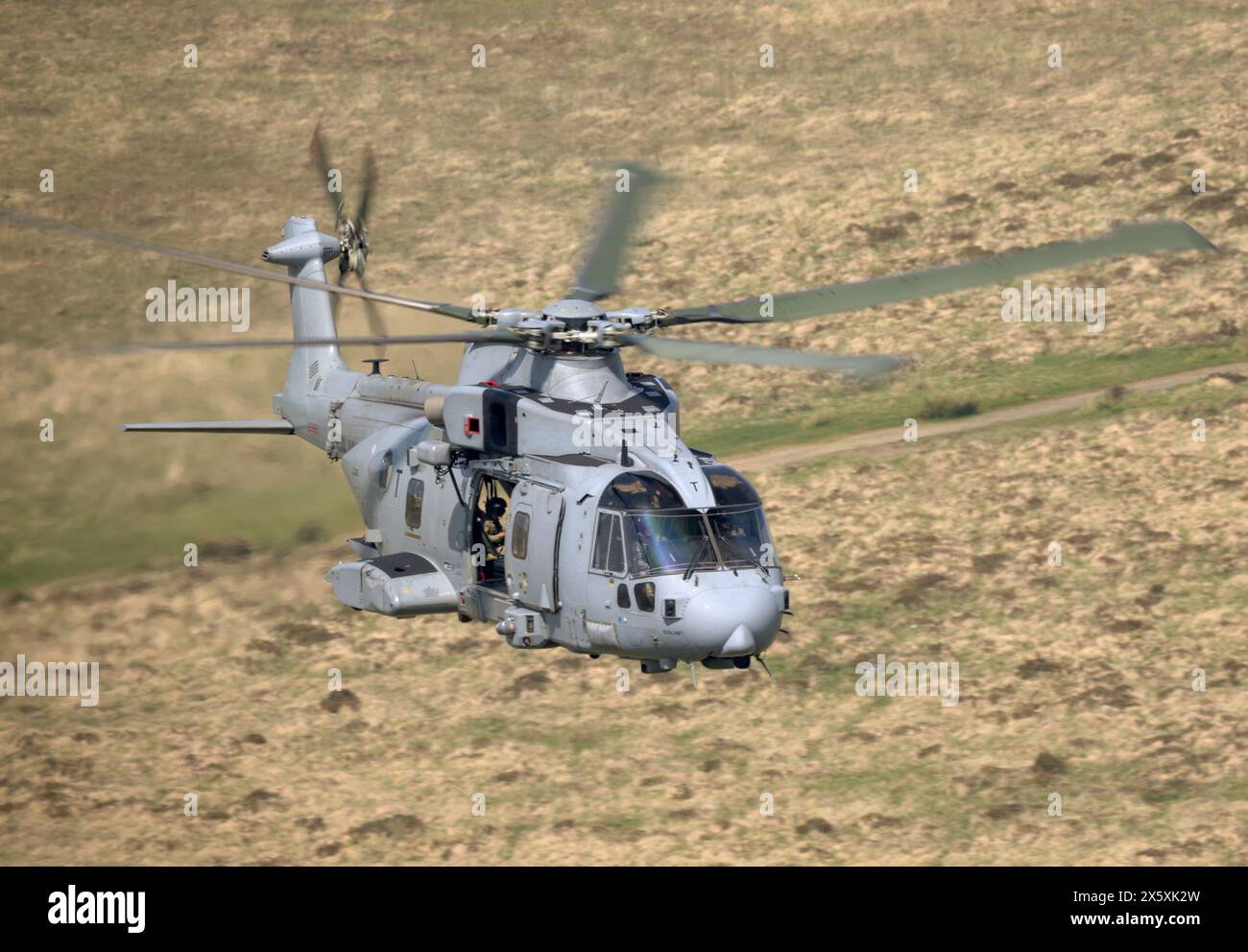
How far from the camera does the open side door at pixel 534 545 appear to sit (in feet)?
87.4

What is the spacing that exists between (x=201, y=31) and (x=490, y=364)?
5376cm

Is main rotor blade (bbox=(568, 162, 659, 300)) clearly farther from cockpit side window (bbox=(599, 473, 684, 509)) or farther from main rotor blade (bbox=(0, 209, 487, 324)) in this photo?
cockpit side window (bbox=(599, 473, 684, 509))

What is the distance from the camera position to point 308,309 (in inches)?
1405

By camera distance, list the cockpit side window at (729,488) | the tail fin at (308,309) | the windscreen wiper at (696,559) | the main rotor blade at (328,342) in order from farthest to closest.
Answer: the tail fin at (308,309), the cockpit side window at (729,488), the windscreen wiper at (696,559), the main rotor blade at (328,342)

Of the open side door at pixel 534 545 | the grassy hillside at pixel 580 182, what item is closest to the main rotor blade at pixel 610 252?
the open side door at pixel 534 545

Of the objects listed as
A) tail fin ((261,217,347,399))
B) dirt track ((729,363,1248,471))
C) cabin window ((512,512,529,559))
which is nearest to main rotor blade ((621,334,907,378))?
cabin window ((512,512,529,559))

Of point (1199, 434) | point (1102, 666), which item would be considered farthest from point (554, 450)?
point (1199, 434)

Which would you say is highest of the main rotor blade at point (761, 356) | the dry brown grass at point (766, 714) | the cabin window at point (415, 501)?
the main rotor blade at point (761, 356)

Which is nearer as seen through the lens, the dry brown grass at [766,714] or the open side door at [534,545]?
the open side door at [534,545]

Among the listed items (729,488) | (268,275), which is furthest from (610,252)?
(268,275)

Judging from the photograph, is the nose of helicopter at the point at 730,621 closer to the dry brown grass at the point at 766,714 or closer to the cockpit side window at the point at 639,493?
the cockpit side window at the point at 639,493

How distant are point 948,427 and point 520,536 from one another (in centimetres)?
2652

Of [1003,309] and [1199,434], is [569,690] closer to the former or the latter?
[1199,434]

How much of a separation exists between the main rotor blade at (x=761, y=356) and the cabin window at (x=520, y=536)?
2.93 meters
